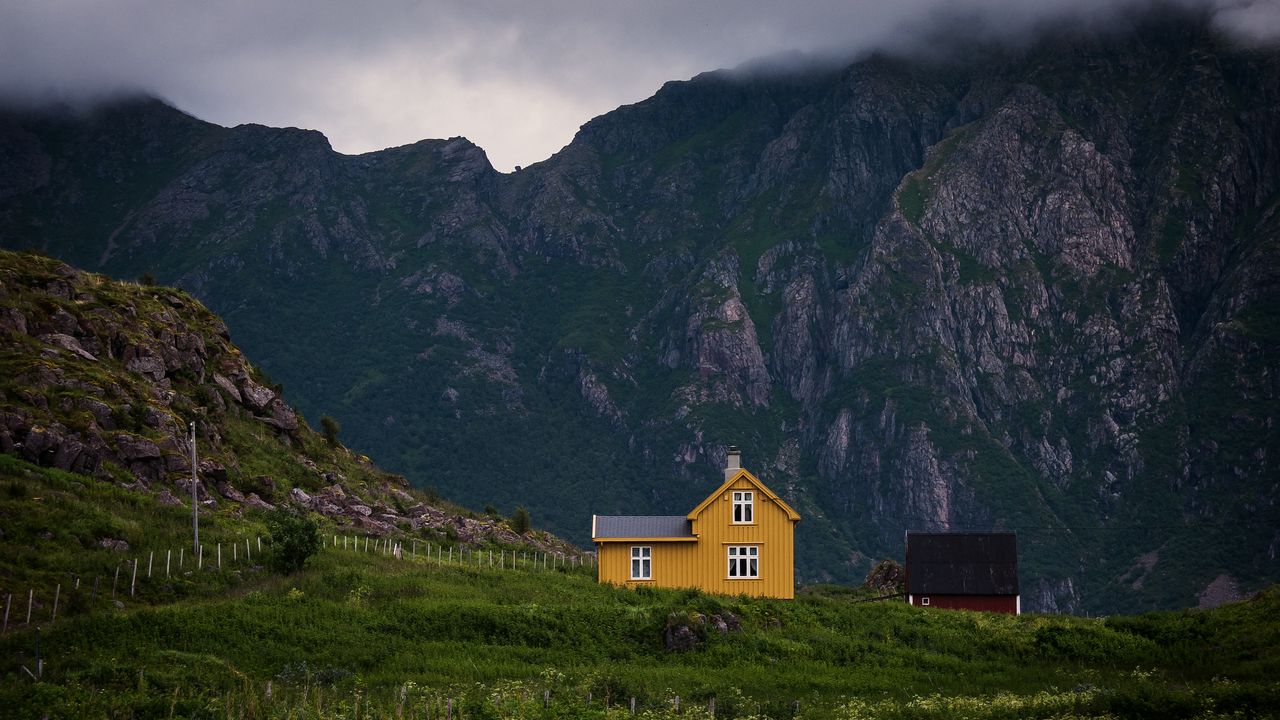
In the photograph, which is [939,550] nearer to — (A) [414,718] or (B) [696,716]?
(B) [696,716]

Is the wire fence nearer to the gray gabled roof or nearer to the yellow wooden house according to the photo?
the gray gabled roof

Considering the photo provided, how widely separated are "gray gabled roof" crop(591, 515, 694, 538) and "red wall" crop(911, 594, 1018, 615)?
701 inches

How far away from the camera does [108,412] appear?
74.9 meters

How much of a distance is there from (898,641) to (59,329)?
173ft

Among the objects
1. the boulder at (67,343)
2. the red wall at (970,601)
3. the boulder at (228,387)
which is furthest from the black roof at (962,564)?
the boulder at (67,343)

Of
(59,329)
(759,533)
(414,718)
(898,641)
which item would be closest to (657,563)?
(759,533)

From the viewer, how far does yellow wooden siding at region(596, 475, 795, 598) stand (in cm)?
7481

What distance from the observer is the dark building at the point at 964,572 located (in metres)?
83.9

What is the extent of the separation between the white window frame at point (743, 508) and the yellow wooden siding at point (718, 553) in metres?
0.18

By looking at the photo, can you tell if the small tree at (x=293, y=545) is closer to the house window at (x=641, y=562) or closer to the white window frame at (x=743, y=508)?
the house window at (x=641, y=562)

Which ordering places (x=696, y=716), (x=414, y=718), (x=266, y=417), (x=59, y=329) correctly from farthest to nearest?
1. (x=266, y=417)
2. (x=59, y=329)
3. (x=696, y=716)
4. (x=414, y=718)

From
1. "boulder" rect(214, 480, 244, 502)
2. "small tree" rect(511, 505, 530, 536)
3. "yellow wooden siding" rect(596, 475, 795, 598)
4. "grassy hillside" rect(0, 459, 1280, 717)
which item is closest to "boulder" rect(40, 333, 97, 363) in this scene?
"boulder" rect(214, 480, 244, 502)

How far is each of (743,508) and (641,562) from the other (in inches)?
257

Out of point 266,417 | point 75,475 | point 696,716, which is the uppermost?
point 266,417
